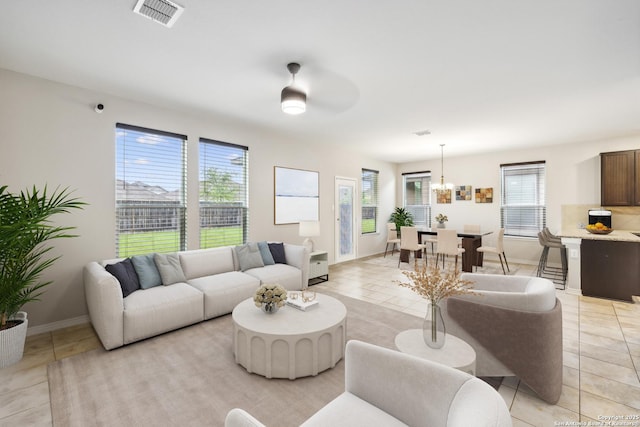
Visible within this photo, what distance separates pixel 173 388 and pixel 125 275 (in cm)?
154

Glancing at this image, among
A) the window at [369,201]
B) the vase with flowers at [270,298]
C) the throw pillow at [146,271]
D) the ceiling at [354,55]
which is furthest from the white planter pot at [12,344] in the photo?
the window at [369,201]

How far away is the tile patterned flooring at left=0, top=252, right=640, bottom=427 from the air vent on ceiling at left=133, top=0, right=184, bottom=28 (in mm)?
2856

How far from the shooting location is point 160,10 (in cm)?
204

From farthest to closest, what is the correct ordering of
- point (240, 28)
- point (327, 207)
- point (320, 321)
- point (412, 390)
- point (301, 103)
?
1. point (327, 207)
2. point (301, 103)
3. point (320, 321)
4. point (240, 28)
5. point (412, 390)

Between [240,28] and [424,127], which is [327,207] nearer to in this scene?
[424,127]

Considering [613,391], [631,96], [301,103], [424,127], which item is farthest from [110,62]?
[631,96]

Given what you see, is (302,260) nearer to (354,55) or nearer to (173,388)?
(173,388)

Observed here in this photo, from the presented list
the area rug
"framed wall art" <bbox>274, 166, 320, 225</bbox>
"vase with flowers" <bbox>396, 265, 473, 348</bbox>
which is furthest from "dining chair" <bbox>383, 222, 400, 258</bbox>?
"vase with flowers" <bbox>396, 265, 473, 348</bbox>

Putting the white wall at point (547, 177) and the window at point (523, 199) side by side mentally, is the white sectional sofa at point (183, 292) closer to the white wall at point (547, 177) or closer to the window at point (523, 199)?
the white wall at point (547, 177)

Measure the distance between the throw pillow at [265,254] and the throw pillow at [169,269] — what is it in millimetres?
1204

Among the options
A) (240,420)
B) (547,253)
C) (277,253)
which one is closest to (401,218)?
(547,253)

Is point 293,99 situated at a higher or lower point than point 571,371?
higher

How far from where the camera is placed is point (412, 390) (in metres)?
1.23

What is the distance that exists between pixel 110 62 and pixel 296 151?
3.36 metres
